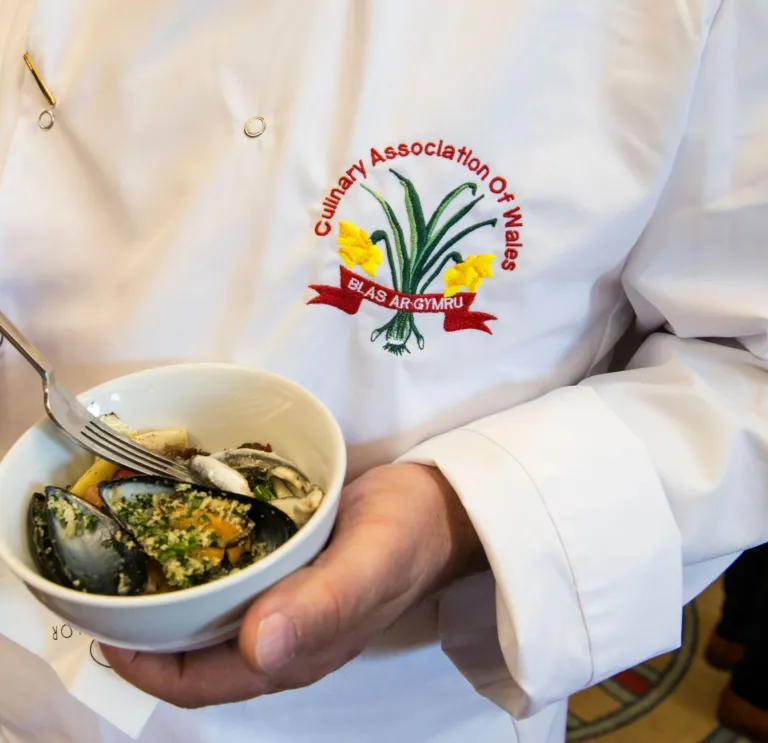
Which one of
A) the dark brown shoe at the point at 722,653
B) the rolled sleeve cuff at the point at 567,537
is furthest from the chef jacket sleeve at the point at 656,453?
the dark brown shoe at the point at 722,653

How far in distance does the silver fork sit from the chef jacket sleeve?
0.17 meters

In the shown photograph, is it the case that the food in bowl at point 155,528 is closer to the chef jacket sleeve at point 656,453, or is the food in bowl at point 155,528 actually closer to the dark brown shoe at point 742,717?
the chef jacket sleeve at point 656,453

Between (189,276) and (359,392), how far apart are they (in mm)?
141

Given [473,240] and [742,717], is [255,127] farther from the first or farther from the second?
[742,717]

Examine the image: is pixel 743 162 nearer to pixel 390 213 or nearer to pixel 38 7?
pixel 390 213

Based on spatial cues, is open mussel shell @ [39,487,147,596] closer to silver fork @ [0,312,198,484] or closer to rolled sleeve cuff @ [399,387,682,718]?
silver fork @ [0,312,198,484]

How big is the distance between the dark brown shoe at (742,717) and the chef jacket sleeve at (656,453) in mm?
958

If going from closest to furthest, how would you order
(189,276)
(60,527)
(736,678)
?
(60,527) → (189,276) → (736,678)

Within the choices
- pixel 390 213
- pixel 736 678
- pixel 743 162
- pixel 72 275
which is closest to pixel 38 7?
pixel 72 275

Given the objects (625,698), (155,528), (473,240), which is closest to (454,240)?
(473,240)

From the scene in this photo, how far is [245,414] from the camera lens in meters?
0.48

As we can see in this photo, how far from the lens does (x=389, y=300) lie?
0.47m

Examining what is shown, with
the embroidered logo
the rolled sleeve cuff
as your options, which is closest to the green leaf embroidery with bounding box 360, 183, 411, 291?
the embroidered logo

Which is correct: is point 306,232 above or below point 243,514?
above
